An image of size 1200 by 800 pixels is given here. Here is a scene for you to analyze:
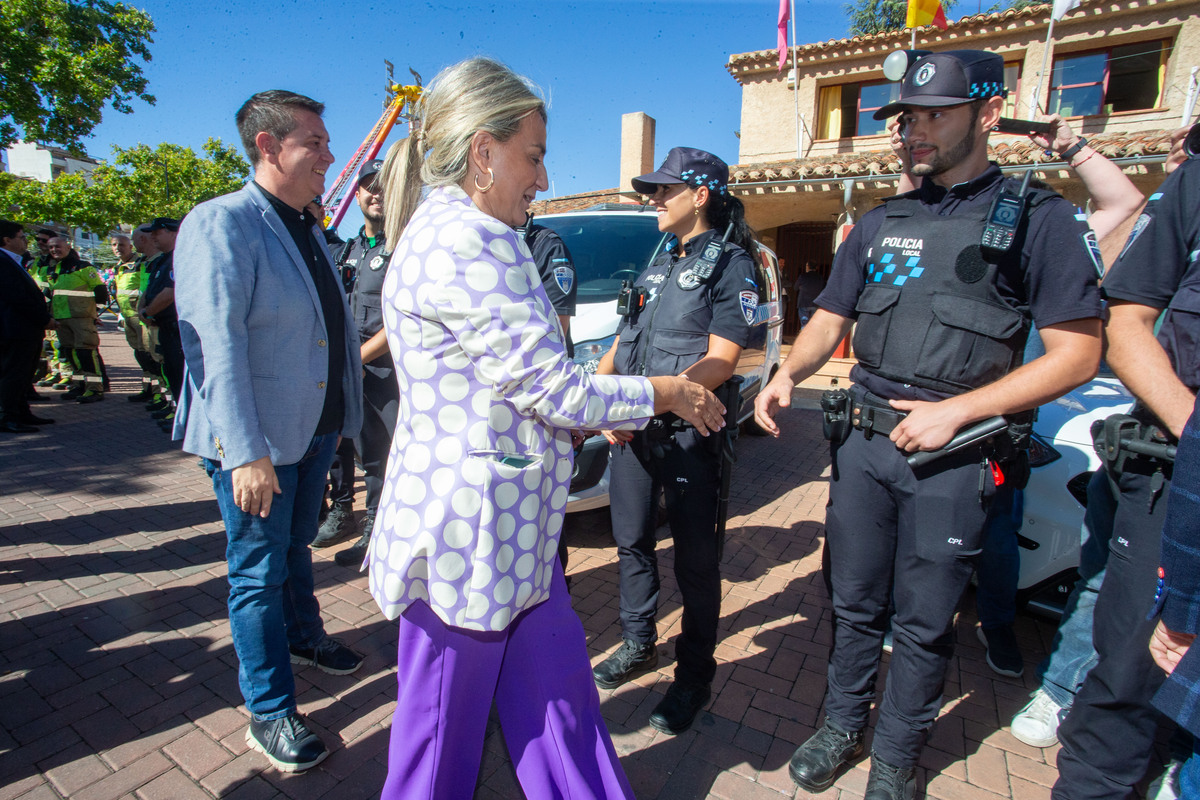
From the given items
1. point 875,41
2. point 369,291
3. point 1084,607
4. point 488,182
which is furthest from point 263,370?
point 875,41

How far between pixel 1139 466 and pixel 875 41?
14163 millimetres

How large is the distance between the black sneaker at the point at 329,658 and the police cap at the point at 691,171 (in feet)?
7.90

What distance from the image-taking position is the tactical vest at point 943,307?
185cm

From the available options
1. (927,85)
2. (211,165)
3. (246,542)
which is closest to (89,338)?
(246,542)

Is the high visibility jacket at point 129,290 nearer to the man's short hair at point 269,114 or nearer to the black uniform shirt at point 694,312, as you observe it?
the man's short hair at point 269,114

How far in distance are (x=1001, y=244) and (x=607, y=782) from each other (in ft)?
5.88

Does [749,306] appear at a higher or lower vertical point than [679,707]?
higher

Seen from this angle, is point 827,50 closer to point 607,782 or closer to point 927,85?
point 927,85

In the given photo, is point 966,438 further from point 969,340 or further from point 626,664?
point 626,664

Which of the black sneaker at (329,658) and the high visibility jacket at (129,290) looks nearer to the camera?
the black sneaker at (329,658)

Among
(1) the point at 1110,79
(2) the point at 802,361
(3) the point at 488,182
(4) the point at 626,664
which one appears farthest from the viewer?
(1) the point at 1110,79

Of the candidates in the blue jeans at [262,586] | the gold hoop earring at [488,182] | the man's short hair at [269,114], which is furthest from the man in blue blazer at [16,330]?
the gold hoop earring at [488,182]

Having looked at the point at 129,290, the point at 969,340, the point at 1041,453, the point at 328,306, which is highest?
the point at 129,290

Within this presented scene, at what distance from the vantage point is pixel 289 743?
2.19 m
